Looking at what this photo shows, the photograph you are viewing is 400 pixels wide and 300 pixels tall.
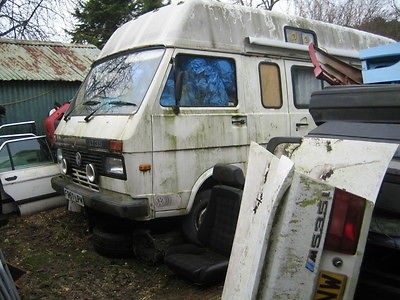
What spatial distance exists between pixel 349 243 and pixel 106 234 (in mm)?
3317

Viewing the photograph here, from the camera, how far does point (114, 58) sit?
4.96 metres

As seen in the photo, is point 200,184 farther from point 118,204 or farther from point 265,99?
point 265,99

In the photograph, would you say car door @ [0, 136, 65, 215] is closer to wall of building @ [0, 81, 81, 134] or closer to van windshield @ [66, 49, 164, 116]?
van windshield @ [66, 49, 164, 116]

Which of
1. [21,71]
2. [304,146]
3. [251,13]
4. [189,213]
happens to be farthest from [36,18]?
[304,146]

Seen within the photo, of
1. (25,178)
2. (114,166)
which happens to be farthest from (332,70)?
(25,178)

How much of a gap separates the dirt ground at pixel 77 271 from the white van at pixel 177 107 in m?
0.60

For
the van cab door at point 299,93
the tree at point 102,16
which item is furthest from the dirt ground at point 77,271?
the tree at point 102,16

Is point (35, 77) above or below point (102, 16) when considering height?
below

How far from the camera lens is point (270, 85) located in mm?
5094

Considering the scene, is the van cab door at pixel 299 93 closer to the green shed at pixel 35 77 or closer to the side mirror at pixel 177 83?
the side mirror at pixel 177 83

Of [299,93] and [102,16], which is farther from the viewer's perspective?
[102,16]

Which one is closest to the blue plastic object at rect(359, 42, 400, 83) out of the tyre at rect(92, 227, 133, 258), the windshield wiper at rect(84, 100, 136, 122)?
the windshield wiper at rect(84, 100, 136, 122)

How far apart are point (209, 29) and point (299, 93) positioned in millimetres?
1657

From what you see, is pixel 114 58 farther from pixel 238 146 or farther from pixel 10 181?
pixel 10 181
